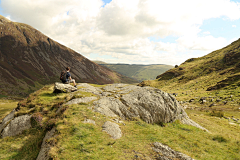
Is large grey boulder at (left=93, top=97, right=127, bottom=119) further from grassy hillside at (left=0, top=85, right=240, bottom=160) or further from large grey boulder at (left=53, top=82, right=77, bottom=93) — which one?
large grey boulder at (left=53, top=82, right=77, bottom=93)

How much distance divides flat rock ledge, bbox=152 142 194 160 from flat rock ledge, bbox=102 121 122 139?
4255 mm

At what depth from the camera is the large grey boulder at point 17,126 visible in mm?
15797

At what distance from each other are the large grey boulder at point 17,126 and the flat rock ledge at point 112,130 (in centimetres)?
1147

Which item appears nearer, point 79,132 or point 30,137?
point 79,132

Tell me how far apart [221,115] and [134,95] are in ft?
124

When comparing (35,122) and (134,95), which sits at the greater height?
(134,95)

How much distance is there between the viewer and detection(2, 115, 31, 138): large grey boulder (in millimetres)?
15797

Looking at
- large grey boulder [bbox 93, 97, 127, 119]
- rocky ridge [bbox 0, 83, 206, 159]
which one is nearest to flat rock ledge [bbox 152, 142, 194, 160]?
rocky ridge [bbox 0, 83, 206, 159]

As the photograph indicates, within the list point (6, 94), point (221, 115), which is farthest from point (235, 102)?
point (6, 94)

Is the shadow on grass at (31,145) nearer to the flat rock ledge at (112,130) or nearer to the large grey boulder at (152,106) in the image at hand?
the flat rock ledge at (112,130)

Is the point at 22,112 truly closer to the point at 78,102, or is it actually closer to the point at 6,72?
the point at 78,102

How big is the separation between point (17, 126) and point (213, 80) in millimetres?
126168

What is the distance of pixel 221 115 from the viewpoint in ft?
130

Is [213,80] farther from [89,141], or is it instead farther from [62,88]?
[89,141]
